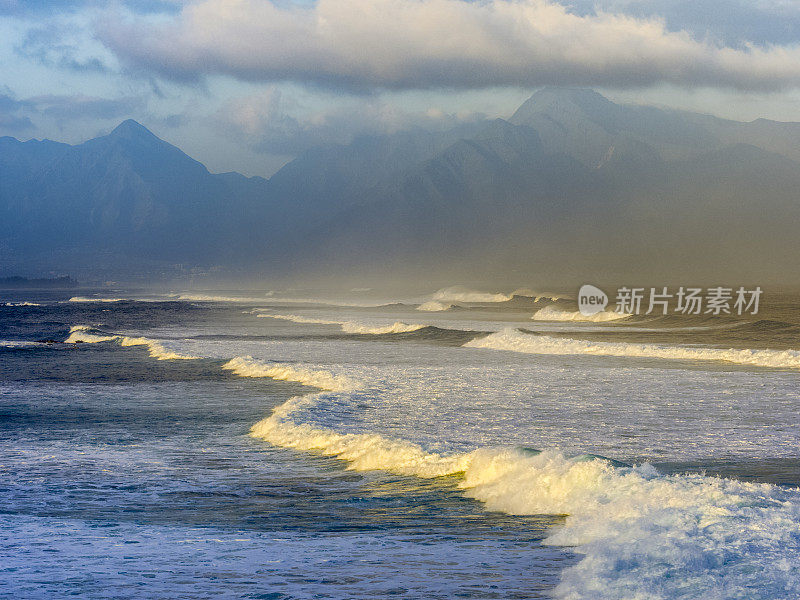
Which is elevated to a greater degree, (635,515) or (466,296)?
(466,296)

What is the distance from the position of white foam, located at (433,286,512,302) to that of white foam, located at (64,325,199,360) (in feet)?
289

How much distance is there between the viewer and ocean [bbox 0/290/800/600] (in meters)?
7.47

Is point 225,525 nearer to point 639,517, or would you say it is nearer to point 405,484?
point 405,484

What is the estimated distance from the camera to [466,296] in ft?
483

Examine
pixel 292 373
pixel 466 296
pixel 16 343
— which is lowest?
pixel 16 343

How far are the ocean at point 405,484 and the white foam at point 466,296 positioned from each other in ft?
362

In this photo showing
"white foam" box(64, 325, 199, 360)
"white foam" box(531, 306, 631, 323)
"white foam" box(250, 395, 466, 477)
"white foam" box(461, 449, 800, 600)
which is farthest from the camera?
"white foam" box(531, 306, 631, 323)

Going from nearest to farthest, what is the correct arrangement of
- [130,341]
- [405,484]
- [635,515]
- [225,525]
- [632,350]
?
1. [635,515]
2. [225,525]
3. [405,484]
4. [632,350]
5. [130,341]

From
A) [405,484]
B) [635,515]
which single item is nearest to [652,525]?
[635,515]

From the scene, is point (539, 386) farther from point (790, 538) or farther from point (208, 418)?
point (790, 538)

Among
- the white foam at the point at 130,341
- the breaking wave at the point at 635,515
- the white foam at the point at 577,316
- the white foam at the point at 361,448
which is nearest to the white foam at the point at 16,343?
the white foam at the point at 130,341

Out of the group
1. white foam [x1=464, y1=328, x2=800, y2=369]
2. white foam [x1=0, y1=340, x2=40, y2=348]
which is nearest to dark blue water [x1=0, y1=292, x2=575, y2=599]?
white foam [x1=464, y1=328, x2=800, y2=369]

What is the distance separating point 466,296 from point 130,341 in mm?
103612

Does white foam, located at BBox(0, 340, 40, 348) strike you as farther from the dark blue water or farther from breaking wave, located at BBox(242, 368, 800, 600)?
breaking wave, located at BBox(242, 368, 800, 600)
